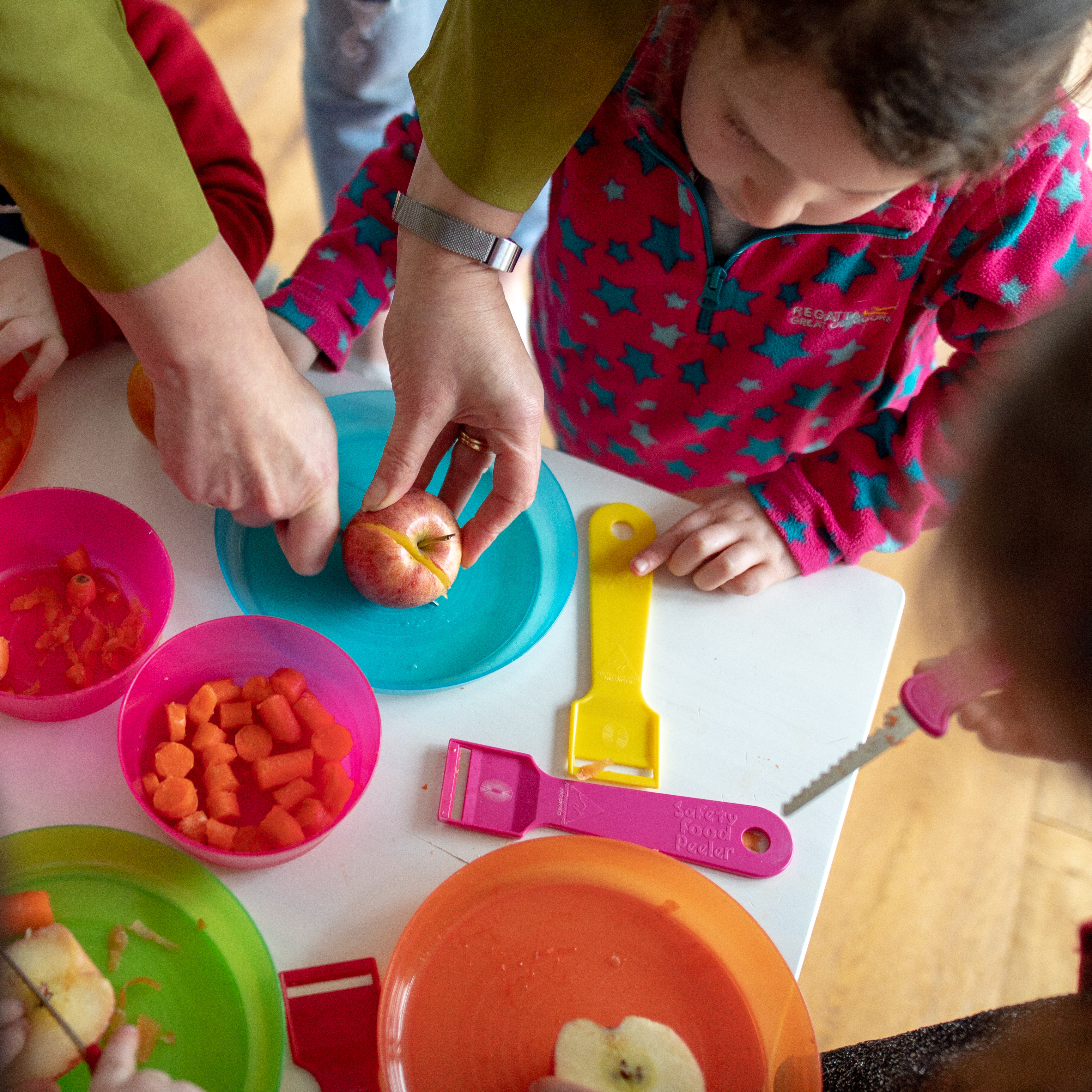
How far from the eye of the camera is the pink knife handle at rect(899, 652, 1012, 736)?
17.5 inches

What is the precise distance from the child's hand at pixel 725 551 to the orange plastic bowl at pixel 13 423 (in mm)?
676

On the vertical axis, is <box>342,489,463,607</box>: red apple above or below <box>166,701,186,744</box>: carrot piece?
above

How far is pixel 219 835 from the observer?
0.68m

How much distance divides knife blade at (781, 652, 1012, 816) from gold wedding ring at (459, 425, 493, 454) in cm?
49

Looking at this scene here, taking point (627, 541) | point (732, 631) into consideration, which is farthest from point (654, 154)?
point (732, 631)

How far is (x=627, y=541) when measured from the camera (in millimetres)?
939

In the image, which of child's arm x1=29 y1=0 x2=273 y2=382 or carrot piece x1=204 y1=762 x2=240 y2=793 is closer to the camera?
carrot piece x1=204 y1=762 x2=240 y2=793

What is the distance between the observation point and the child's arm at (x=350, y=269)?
0.99m

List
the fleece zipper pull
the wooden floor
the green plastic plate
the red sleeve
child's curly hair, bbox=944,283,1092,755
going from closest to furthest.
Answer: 1. child's curly hair, bbox=944,283,1092,755
2. the green plastic plate
3. the fleece zipper pull
4. the red sleeve
5. the wooden floor

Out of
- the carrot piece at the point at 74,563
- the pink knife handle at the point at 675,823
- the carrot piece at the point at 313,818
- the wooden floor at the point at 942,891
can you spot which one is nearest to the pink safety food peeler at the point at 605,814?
the pink knife handle at the point at 675,823

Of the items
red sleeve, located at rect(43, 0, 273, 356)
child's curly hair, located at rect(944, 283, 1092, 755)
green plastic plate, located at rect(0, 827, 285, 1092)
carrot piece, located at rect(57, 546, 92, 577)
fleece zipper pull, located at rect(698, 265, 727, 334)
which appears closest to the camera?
child's curly hair, located at rect(944, 283, 1092, 755)

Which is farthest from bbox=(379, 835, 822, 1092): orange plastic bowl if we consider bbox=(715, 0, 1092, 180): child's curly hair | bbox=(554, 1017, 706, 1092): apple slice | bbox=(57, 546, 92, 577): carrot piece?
bbox=(715, 0, 1092, 180): child's curly hair

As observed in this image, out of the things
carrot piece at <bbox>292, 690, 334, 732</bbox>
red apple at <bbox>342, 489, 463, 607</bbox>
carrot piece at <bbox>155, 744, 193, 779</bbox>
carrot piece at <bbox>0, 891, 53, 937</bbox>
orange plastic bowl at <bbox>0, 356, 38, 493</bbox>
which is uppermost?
red apple at <bbox>342, 489, 463, 607</bbox>

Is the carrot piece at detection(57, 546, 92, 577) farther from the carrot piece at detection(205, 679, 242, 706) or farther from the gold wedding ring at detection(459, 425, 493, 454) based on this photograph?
the gold wedding ring at detection(459, 425, 493, 454)
